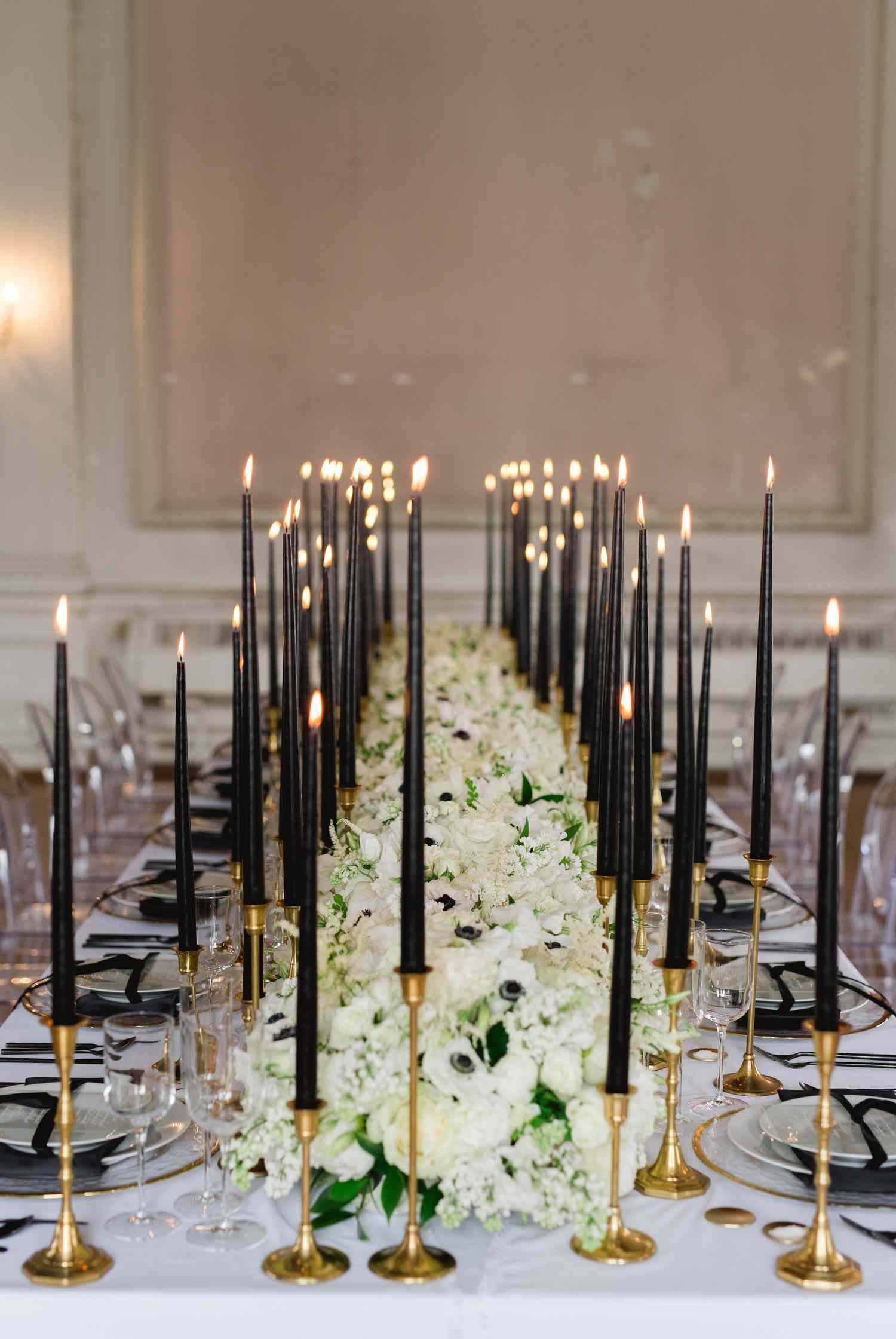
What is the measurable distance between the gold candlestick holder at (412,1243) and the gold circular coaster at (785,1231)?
38 cm

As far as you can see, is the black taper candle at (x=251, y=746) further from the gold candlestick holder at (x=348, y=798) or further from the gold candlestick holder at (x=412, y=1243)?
the gold candlestick holder at (x=348, y=798)

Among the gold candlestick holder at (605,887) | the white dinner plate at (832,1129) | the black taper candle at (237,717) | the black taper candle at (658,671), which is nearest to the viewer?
the white dinner plate at (832,1129)

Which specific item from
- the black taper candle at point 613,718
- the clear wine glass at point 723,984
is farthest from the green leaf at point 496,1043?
the clear wine glass at point 723,984

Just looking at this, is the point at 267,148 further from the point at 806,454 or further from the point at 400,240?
the point at 806,454

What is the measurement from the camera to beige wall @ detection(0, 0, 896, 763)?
8.98 metres

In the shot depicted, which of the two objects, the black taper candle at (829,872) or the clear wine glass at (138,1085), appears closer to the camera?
the black taper candle at (829,872)

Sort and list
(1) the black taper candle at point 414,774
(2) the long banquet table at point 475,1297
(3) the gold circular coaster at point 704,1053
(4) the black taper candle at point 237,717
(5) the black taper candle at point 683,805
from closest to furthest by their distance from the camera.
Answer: (1) the black taper candle at point 414,774 → (2) the long banquet table at point 475,1297 → (5) the black taper candle at point 683,805 → (4) the black taper candle at point 237,717 → (3) the gold circular coaster at point 704,1053

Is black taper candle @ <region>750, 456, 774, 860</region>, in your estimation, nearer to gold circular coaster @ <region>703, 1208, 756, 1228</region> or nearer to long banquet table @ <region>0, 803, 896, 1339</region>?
gold circular coaster @ <region>703, 1208, 756, 1228</region>

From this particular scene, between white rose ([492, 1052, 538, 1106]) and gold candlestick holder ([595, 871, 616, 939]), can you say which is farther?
gold candlestick holder ([595, 871, 616, 939])

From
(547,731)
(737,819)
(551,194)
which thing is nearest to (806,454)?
(551,194)

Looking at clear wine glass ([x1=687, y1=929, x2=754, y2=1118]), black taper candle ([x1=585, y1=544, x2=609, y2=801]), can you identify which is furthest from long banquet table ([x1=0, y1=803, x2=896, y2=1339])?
black taper candle ([x1=585, y1=544, x2=609, y2=801])

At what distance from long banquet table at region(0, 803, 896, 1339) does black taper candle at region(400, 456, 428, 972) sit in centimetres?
36

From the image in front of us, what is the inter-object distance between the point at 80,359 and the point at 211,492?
115 cm

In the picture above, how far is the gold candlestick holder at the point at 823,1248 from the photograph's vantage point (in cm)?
155
